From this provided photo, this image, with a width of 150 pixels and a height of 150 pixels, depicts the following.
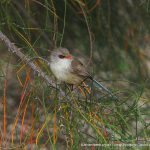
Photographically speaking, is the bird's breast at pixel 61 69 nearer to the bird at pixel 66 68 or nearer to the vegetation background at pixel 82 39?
the bird at pixel 66 68

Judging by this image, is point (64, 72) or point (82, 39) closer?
point (64, 72)

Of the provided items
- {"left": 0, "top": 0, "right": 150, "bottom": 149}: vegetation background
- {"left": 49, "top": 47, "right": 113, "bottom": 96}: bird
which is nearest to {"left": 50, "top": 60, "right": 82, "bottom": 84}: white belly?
{"left": 49, "top": 47, "right": 113, "bottom": 96}: bird

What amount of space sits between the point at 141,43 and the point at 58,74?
1406mm

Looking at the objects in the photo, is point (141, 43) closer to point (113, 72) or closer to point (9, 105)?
point (113, 72)

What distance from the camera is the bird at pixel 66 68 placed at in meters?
2.76

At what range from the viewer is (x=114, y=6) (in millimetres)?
3719

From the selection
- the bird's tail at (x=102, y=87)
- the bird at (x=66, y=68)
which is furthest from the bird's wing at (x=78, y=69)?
the bird's tail at (x=102, y=87)

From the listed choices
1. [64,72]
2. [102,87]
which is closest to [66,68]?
[64,72]

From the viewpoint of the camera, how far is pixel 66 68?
2850 millimetres

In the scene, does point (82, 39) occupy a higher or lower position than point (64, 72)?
higher

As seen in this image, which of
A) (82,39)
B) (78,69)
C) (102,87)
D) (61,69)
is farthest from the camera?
(82,39)

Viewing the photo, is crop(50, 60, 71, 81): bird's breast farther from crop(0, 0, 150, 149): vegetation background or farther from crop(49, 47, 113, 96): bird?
crop(0, 0, 150, 149): vegetation background

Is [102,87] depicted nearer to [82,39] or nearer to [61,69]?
[61,69]

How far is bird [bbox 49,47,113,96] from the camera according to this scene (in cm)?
276
